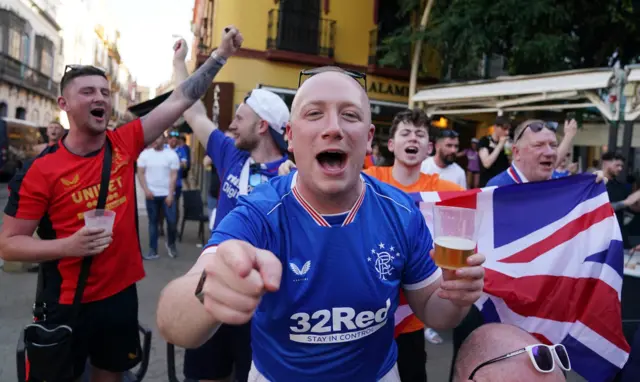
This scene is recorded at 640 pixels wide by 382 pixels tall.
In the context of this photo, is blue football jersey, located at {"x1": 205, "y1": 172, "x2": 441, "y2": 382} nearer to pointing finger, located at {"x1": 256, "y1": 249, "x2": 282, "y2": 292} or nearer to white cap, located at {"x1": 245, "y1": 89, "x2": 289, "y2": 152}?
pointing finger, located at {"x1": 256, "y1": 249, "x2": 282, "y2": 292}

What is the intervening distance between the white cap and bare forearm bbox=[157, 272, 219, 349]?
7.00 feet

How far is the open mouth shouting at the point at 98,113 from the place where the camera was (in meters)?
2.89

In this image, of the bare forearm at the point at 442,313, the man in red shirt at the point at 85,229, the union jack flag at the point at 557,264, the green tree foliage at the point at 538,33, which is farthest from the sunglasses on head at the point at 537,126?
the green tree foliage at the point at 538,33

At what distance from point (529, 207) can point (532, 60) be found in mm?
9309

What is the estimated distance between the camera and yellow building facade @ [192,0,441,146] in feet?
51.4

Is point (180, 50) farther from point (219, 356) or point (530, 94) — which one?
point (530, 94)

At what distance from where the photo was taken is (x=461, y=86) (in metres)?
12.7

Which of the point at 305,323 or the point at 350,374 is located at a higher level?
the point at 305,323

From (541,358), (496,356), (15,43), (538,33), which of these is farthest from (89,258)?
(15,43)

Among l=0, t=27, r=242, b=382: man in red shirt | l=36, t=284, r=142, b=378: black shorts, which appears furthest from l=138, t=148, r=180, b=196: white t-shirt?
l=36, t=284, r=142, b=378: black shorts

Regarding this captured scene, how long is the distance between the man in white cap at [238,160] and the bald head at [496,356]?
154cm

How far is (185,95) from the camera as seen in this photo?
3.34 meters

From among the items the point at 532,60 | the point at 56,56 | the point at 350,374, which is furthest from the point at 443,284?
the point at 56,56

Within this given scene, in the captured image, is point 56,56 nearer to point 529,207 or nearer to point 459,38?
point 459,38
